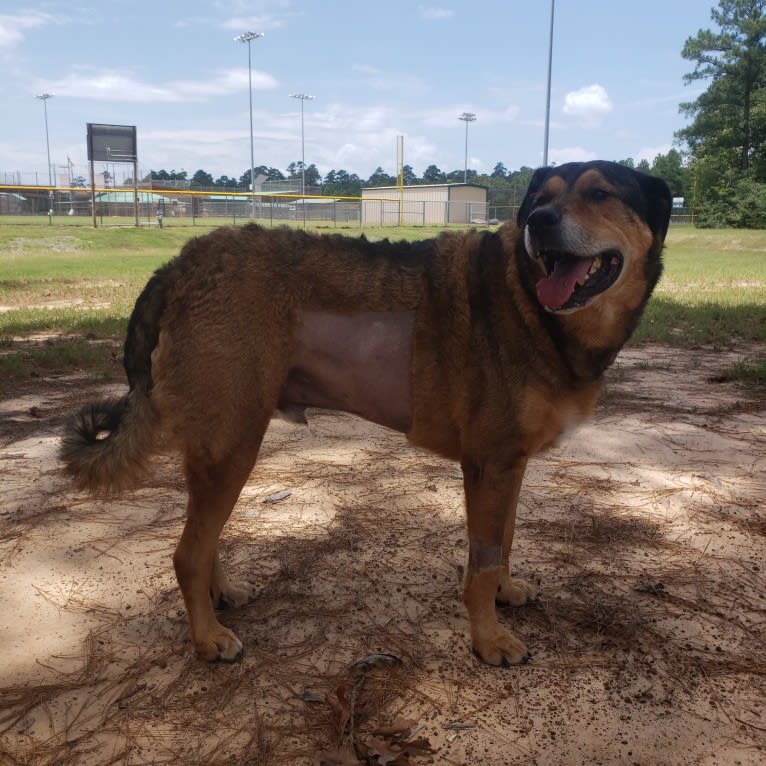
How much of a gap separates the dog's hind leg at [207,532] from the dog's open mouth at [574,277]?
132cm

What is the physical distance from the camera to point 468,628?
10.3 feet

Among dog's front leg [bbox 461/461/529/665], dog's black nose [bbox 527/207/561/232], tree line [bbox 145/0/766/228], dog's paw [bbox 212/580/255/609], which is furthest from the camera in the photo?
tree line [bbox 145/0/766/228]

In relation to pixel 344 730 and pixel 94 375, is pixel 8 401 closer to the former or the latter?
pixel 94 375

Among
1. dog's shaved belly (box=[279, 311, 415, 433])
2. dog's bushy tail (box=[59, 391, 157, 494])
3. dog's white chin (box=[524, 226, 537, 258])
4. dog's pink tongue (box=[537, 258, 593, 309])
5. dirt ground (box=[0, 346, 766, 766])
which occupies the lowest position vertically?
dirt ground (box=[0, 346, 766, 766])

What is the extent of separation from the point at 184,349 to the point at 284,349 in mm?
417

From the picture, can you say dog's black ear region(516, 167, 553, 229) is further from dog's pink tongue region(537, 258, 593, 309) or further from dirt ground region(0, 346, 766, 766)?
dirt ground region(0, 346, 766, 766)

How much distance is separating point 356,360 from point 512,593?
1.36 metres

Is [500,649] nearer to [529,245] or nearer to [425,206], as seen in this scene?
[529,245]

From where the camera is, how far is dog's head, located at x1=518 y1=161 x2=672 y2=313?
280 centimetres

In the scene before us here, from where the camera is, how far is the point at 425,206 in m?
53.4

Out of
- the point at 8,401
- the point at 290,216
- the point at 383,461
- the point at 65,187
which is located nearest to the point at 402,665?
the point at 383,461

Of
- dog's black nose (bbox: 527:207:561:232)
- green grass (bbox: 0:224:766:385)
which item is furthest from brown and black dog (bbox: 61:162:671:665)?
green grass (bbox: 0:224:766:385)

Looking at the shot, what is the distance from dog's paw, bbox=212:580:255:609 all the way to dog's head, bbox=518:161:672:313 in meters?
1.96

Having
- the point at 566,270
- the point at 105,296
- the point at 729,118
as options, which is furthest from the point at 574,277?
the point at 729,118
